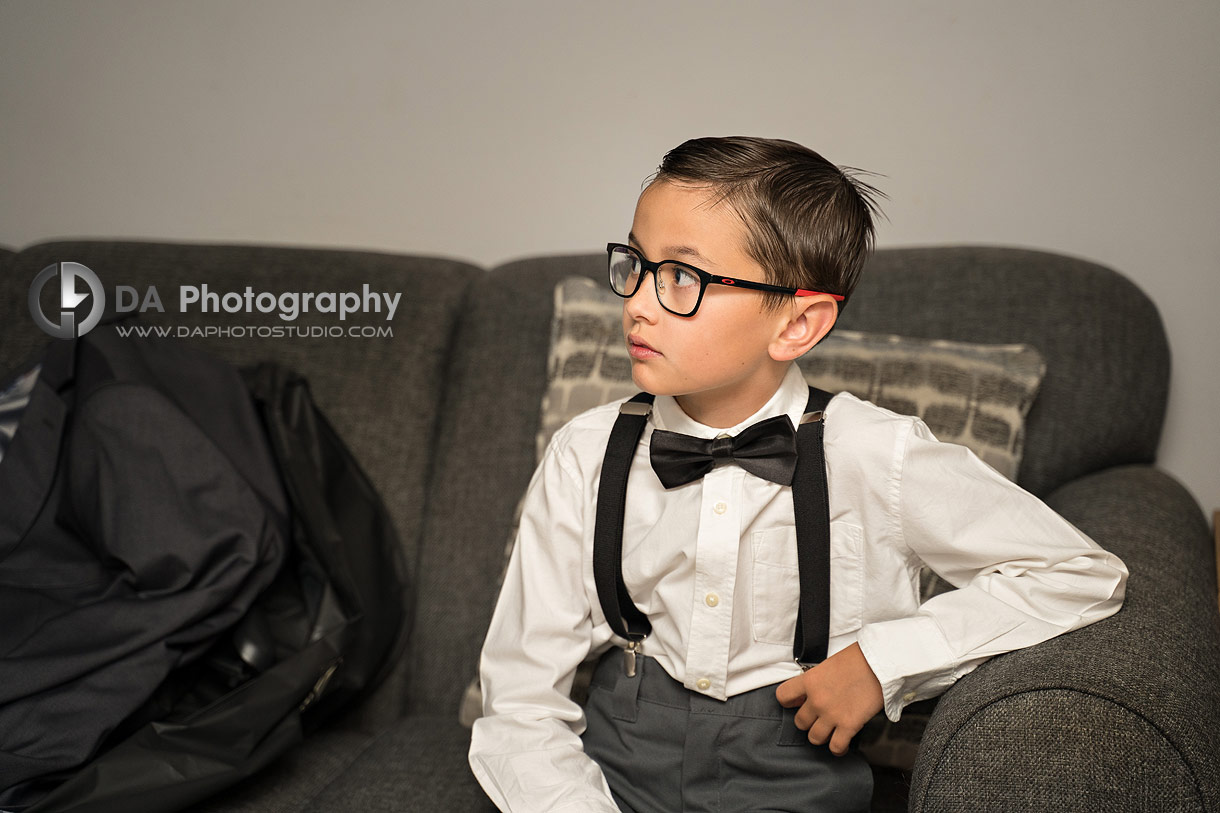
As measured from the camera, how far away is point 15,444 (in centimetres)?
121

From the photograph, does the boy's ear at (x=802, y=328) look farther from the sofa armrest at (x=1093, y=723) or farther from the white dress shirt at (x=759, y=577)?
the sofa armrest at (x=1093, y=723)

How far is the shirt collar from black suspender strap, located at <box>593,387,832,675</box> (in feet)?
0.04

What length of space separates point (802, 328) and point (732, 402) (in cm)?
12

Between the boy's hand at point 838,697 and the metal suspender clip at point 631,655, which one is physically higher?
the boy's hand at point 838,697

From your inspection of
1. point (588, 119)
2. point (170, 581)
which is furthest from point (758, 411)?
point (588, 119)

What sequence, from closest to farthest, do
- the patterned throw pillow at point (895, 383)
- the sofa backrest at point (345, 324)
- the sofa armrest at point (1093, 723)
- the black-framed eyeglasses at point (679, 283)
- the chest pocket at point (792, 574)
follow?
the sofa armrest at point (1093, 723), the black-framed eyeglasses at point (679, 283), the chest pocket at point (792, 574), the patterned throw pillow at point (895, 383), the sofa backrest at point (345, 324)

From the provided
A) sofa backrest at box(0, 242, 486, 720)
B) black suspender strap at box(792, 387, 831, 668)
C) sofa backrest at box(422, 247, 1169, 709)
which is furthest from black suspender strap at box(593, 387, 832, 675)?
sofa backrest at box(0, 242, 486, 720)

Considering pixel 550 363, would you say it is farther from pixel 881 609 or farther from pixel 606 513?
pixel 881 609

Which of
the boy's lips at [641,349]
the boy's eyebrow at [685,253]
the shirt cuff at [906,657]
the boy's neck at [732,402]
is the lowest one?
the shirt cuff at [906,657]

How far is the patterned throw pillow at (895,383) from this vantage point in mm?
1146

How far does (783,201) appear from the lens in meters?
0.88

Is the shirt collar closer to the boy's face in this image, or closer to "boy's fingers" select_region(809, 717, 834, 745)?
the boy's face

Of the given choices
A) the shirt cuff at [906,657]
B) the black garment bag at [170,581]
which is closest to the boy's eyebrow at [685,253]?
the shirt cuff at [906,657]

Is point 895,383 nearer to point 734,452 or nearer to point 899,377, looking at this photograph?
point 899,377
